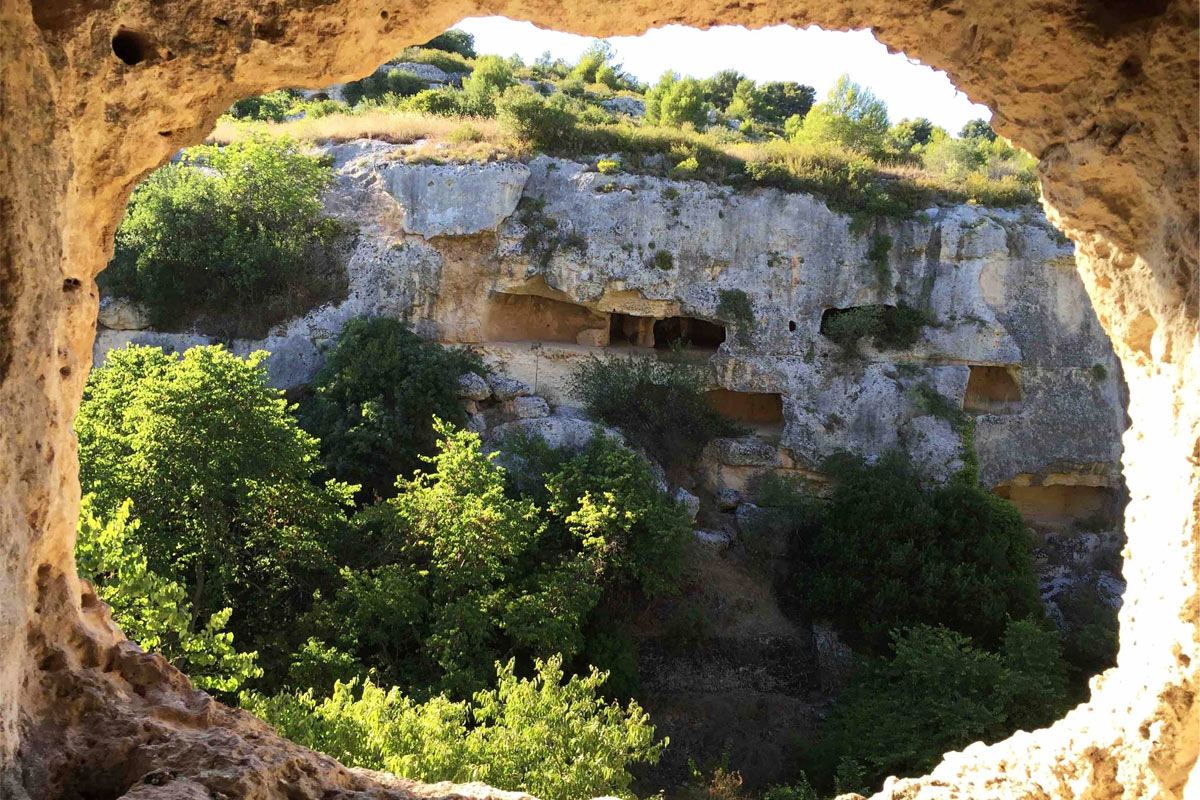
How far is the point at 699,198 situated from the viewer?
20500mm

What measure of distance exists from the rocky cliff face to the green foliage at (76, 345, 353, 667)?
600 centimetres

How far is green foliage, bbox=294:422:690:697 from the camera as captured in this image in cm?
1267

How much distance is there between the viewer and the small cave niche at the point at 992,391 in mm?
20844

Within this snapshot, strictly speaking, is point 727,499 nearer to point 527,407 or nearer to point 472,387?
point 527,407

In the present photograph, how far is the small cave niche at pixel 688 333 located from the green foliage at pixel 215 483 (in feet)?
34.7

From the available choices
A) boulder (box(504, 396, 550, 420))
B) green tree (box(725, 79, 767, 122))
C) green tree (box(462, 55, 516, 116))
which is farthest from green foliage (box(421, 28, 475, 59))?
boulder (box(504, 396, 550, 420))

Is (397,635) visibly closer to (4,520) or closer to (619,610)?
(619,610)

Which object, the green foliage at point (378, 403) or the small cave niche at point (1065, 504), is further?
the small cave niche at point (1065, 504)

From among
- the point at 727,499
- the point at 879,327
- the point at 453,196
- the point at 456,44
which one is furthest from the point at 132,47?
the point at 456,44

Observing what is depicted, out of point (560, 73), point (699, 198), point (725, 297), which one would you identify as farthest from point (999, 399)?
point (560, 73)

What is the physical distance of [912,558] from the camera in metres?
16.9

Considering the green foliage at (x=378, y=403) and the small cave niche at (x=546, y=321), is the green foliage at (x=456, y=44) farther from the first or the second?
the green foliage at (x=378, y=403)

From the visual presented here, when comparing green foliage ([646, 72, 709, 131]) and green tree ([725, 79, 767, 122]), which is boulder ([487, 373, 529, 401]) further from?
green tree ([725, 79, 767, 122])

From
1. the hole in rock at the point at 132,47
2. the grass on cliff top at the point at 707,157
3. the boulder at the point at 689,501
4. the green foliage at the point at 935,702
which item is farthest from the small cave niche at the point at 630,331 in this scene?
the hole in rock at the point at 132,47
